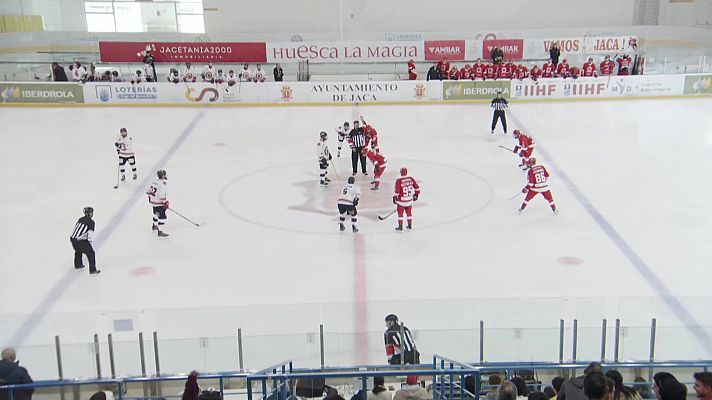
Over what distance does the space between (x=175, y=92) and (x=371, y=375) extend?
1916 centimetres

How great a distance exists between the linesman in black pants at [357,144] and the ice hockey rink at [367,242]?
1.86 feet

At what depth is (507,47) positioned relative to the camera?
28.2m

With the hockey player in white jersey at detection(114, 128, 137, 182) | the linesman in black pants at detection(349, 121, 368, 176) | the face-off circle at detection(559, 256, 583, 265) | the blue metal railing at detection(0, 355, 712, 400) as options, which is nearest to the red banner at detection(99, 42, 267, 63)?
the hockey player in white jersey at detection(114, 128, 137, 182)

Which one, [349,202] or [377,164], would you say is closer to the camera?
[349,202]

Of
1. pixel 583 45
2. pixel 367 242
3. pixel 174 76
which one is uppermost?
pixel 583 45

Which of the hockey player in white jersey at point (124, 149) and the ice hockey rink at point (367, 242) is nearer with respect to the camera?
the ice hockey rink at point (367, 242)

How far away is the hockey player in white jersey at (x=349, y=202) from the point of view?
456 inches

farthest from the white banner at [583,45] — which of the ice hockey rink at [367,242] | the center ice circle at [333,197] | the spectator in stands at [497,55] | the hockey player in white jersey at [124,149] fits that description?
the hockey player in white jersey at [124,149]

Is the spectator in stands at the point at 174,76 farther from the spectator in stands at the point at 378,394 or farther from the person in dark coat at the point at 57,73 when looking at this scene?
the spectator in stands at the point at 378,394

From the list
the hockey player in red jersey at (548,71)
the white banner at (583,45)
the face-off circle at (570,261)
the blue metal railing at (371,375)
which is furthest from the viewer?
the white banner at (583,45)

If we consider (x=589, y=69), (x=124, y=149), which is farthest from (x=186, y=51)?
(x=589, y=69)

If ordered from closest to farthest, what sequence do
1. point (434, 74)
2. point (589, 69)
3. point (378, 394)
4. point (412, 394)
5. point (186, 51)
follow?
1. point (412, 394)
2. point (378, 394)
3. point (589, 69)
4. point (434, 74)
5. point (186, 51)

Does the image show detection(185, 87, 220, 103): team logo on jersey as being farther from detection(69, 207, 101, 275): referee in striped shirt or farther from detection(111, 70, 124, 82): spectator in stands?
detection(69, 207, 101, 275): referee in striped shirt

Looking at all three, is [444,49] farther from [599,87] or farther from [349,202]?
[349,202]
